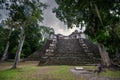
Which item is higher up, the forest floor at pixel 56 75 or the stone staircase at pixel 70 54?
the stone staircase at pixel 70 54

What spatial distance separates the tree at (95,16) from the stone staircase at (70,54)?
3.89 meters

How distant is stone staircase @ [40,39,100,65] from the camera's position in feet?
63.9

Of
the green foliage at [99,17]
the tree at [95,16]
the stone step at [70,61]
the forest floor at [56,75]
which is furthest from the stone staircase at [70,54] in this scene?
the forest floor at [56,75]

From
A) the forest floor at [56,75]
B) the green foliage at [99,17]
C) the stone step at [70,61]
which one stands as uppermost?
the green foliage at [99,17]

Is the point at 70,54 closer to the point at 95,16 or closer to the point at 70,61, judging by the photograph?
the point at 70,61

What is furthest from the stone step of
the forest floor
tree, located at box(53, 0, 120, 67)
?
the forest floor

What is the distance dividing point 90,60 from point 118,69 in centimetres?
621

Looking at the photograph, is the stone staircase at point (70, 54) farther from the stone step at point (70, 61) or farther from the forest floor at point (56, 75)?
the forest floor at point (56, 75)

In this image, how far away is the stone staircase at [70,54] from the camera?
19469mm

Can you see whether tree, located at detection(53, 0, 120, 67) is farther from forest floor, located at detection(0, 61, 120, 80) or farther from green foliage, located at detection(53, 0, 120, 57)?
forest floor, located at detection(0, 61, 120, 80)

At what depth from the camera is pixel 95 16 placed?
15312mm

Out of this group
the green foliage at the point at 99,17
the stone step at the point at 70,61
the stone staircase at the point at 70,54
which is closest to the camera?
the green foliage at the point at 99,17

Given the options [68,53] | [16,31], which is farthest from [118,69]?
[16,31]

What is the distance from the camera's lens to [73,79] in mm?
9836
